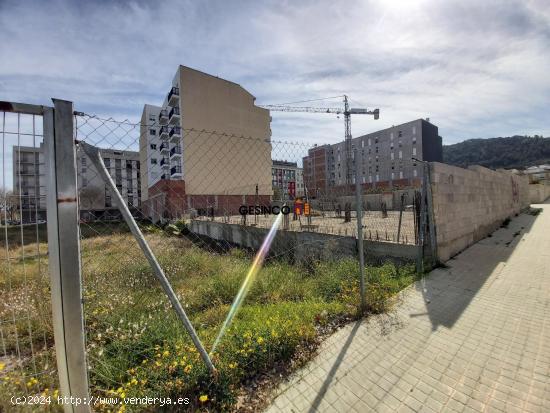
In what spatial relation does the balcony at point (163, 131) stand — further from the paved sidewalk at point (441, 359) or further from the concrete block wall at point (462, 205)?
the concrete block wall at point (462, 205)

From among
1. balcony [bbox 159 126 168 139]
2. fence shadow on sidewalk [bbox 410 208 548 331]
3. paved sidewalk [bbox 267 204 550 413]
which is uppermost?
balcony [bbox 159 126 168 139]

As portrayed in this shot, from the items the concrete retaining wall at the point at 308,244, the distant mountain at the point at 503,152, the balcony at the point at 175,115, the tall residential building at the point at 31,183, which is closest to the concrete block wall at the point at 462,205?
the concrete retaining wall at the point at 308,244

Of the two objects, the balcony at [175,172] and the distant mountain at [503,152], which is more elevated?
the distant mountain at [503,152]

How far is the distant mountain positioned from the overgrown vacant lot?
298 ft

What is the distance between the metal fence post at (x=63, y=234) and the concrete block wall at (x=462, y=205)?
644cm

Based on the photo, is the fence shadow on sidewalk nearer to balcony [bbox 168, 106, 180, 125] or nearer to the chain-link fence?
the chain-link fence

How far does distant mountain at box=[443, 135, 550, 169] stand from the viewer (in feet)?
252

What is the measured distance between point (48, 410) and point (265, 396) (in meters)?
1.84

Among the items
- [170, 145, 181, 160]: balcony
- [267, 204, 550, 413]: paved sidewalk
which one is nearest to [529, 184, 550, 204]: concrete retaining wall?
[267, 204, 550, 413]: paved sidewalk

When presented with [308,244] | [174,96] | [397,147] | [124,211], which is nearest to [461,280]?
[308,244]

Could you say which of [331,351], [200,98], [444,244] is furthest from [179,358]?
[200,98]

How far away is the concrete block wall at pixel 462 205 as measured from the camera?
588cm

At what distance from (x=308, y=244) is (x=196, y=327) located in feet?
19.2

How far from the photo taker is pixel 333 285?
4.83 meters
